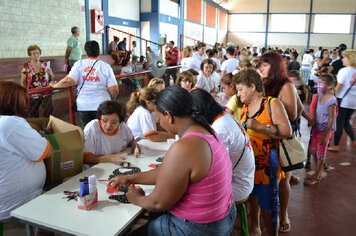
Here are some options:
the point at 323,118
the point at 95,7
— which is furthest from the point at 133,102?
the point at 95,7

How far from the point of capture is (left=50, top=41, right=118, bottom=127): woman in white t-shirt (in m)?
3.83

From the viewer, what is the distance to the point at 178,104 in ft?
5.26

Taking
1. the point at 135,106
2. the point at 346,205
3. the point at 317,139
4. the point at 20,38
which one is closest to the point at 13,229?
the point at 135,106

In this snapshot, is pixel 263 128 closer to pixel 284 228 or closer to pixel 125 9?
pixel 284 228

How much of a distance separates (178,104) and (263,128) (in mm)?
1079

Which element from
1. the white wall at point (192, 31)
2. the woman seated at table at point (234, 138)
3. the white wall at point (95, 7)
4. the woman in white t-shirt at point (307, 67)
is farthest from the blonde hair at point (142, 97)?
the white wall at point (192, 31)

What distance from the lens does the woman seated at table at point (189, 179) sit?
1.48m

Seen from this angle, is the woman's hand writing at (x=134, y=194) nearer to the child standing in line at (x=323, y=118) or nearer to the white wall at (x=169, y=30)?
the child standing in line at (x=323, y=118)

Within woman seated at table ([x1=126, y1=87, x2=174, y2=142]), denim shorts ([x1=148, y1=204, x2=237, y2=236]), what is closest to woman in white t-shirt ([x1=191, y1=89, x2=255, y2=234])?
denim shorts ([x1=148, y1=204, x2=237, y2=236])

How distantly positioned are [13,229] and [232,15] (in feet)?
77.3

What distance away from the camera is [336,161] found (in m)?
4.85

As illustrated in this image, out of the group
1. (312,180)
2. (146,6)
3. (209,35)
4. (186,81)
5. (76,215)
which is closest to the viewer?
(76,215)

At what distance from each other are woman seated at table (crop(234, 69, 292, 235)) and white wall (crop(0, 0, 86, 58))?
18.5 ft

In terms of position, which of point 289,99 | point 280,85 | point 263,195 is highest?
point 280,85
